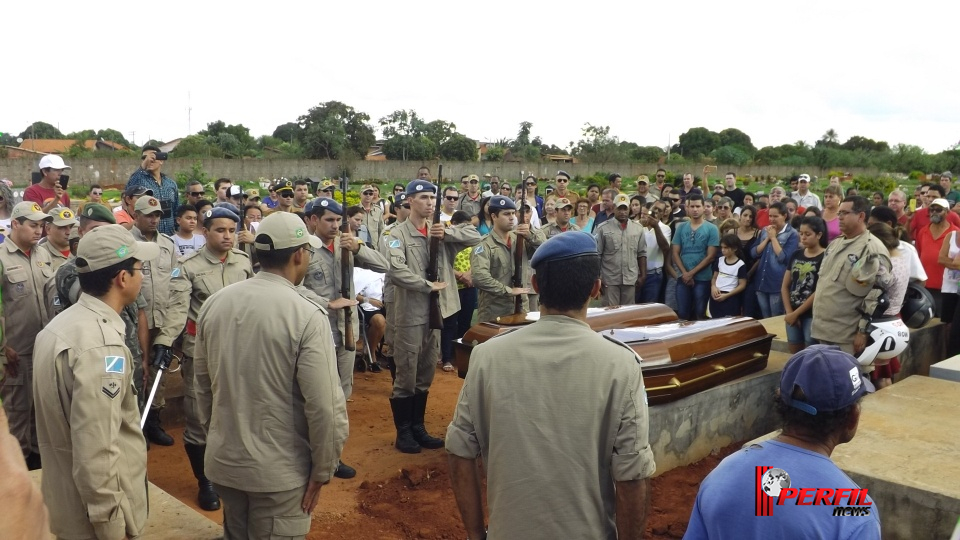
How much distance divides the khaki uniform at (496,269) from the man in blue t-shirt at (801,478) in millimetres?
4727

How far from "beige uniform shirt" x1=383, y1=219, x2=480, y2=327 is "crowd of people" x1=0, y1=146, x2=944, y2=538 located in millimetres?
17

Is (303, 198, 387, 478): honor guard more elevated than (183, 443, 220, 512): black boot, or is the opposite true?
(303, 198, 387, 478): honor guard

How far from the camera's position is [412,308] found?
566 cm

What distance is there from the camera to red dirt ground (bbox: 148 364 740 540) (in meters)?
4.48

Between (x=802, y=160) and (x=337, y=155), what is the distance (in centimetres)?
2894

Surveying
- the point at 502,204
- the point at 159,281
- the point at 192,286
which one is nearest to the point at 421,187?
the point at 502,204

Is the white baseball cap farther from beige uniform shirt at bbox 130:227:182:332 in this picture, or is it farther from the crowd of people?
beige uniform shirt at bbox 130:227:182:332

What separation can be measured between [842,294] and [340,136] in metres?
34.2

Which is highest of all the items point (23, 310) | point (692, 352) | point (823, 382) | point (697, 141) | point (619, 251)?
point (697, 141)

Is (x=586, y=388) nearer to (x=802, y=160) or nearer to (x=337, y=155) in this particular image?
(x=337, y=155)

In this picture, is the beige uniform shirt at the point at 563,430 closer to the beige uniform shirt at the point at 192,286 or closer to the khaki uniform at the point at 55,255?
the beige uniform shirt at the point at 192,286

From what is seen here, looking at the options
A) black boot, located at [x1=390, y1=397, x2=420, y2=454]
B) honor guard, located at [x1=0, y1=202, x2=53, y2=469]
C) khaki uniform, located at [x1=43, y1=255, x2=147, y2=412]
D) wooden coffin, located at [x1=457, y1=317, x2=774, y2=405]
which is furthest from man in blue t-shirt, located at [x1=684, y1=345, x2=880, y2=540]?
honor guard, located at [x1=0, y1=202, x2=53, y2=469]

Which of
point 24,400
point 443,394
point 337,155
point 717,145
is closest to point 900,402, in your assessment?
point 443,394

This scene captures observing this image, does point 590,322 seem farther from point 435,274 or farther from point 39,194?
point 39,194
